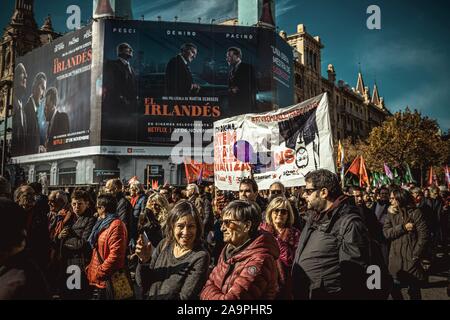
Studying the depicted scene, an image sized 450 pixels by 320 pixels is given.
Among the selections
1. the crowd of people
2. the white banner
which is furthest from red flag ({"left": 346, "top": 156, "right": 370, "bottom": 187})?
the crowd of people

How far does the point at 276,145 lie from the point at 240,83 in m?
23.2

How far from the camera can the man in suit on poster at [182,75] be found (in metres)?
28.8

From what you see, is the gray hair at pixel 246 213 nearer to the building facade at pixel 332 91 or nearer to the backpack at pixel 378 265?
the backpack at pixel 378 265

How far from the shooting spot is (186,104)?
94.2 feet

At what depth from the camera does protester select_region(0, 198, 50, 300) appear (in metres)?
1.75

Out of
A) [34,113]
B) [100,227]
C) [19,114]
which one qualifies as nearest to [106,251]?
[100,227]

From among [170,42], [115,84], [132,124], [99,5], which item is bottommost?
[132,124]

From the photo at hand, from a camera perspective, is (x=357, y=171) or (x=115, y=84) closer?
(x=357, y=171)

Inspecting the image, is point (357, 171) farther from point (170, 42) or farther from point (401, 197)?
point (170, 42)

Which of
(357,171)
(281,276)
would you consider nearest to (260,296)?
(281,276)

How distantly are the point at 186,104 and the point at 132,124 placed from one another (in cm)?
438

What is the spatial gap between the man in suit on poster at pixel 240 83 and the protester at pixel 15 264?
90.1 feet
